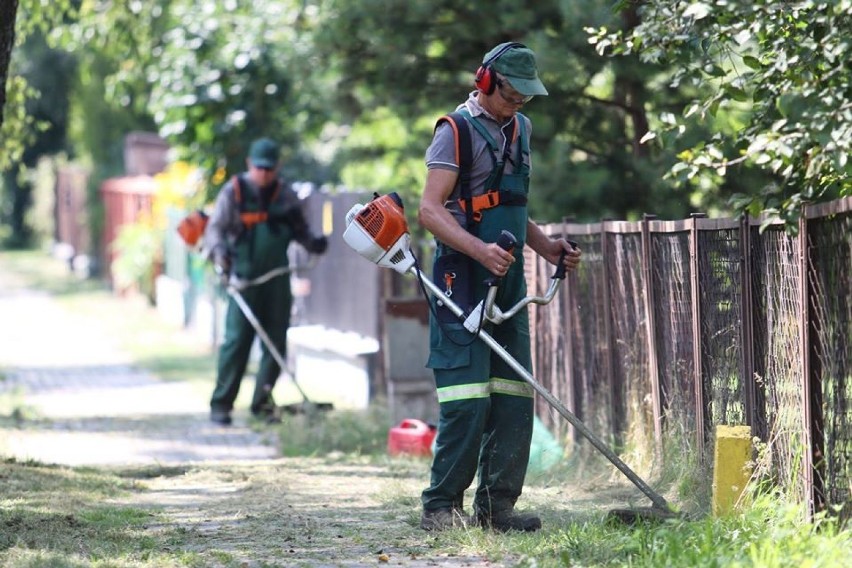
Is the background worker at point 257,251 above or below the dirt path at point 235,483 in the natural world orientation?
above

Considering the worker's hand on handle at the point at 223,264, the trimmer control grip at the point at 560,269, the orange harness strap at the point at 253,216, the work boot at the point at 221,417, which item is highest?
the orange harness strap at the point at 253,216

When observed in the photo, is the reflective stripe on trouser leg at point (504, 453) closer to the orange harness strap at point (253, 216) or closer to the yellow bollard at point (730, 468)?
the yellow bollard at point (730, 468)

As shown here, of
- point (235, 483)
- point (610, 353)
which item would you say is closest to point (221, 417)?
point (235, 483)

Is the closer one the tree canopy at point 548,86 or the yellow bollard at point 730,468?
the tree canopy at point 548,86

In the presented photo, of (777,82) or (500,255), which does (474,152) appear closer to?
(500,255)

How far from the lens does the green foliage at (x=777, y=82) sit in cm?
507

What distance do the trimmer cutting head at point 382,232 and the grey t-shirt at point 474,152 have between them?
23 cm

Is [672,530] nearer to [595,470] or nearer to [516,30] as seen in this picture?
[595,470]

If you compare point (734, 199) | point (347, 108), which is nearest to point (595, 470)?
point (734, 199)

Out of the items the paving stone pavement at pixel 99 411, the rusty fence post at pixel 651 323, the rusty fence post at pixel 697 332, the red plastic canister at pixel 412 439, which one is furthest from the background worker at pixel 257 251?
the rusty fence post at pixel 697 332

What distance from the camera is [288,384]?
14797mm

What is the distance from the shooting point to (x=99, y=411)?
12766mm

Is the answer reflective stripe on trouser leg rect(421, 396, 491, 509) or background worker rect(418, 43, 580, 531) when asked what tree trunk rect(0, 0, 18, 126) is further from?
reflective stripe on trouser leg rect(421, 396, 491, 509)

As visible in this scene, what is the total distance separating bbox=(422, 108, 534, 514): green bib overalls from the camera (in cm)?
632
